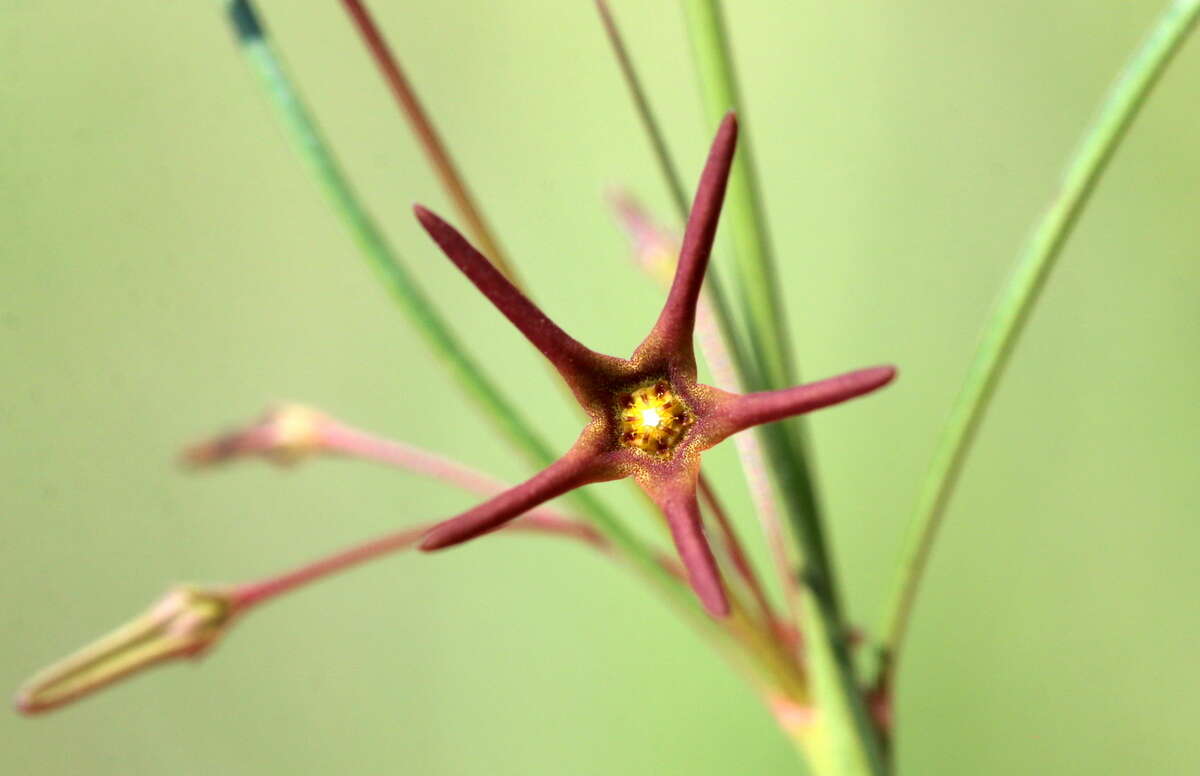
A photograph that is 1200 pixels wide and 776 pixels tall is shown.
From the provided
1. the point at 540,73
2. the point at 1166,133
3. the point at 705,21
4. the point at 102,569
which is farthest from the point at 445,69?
the point at 705,21

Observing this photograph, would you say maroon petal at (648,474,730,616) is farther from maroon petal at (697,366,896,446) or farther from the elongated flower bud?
the elongated flower bud

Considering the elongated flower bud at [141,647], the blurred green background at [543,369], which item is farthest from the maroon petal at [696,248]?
the blurred green background at [543,369]

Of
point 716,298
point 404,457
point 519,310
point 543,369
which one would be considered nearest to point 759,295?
point 716,298

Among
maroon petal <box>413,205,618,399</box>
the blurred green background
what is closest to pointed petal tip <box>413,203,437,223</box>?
maroon petal <box>413,205,618,399</box>

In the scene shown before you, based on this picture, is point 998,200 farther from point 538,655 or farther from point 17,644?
point 17,644

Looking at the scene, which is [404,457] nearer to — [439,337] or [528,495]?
[439,337]

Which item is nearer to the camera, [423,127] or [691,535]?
[691,535]
